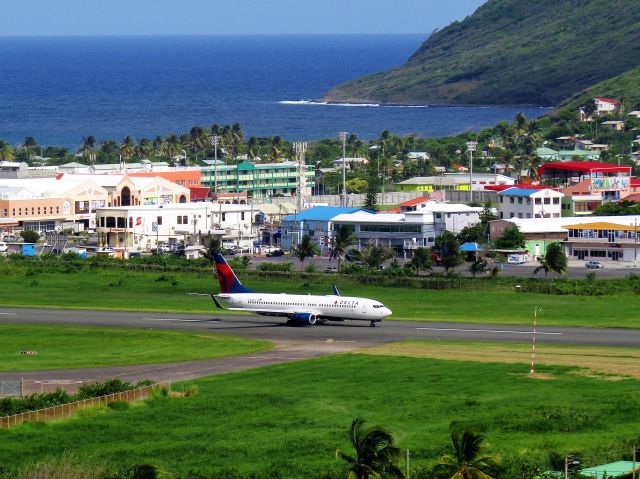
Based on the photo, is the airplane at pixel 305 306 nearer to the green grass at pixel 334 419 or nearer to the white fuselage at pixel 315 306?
the white fuselage at pixel 315 306

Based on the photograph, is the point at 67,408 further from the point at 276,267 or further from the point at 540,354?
the point at 276,267

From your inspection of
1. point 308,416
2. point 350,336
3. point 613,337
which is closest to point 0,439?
point 308,416

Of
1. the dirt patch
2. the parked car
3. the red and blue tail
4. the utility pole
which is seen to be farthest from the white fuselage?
the parked car

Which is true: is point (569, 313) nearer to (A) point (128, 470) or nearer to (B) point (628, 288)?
(B) point (628, 288)


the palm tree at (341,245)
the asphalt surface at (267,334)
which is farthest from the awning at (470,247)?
the asphalt surface at (267,334)

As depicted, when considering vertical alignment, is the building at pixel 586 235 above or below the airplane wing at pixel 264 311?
above

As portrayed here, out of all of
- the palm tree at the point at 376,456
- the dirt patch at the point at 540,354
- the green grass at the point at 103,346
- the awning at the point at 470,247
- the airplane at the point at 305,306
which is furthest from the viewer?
the awning at the point at 470,247

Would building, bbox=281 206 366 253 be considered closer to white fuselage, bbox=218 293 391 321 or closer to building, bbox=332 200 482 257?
building, bbox=332 200 482 257
